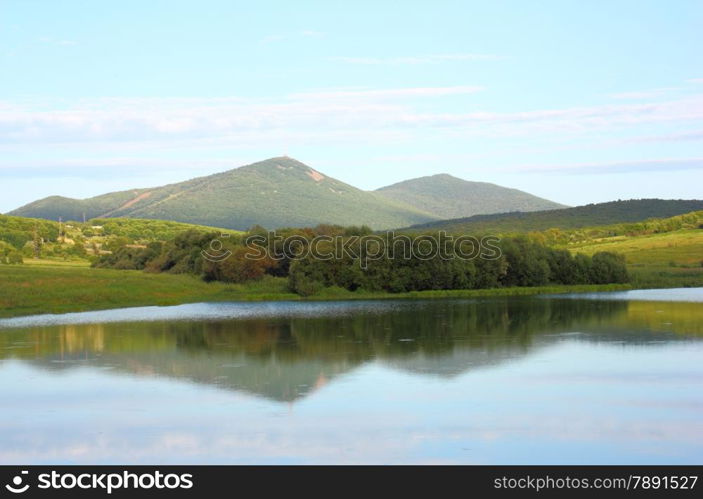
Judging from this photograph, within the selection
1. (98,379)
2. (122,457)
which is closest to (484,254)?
(98,379)

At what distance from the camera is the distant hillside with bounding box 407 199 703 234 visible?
12044cm

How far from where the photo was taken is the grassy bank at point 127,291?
43.8m

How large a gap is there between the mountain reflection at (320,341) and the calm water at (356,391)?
100 mm

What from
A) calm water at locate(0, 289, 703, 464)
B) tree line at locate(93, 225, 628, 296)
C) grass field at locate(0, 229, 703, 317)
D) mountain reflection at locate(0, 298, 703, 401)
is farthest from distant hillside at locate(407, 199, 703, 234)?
calm water at locate(0, 289, 703, 464)

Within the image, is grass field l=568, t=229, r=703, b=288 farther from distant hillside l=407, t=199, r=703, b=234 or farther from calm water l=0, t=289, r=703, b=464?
distant hillside l=407, t=199, r=703, b=234

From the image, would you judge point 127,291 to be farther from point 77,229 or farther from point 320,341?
point 77,229

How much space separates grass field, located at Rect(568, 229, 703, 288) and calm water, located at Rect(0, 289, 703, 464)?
2655 cm

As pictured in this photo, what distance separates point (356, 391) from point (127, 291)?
3254 cm

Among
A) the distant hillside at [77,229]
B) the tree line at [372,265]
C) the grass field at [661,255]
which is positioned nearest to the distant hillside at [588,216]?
the grass field at [661,255]

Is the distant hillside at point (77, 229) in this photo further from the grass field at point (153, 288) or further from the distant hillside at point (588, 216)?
the distant hillside at point (588, 216)

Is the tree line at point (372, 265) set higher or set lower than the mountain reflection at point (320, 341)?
higher

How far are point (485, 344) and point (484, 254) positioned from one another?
28889mm

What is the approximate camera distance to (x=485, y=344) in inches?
1097

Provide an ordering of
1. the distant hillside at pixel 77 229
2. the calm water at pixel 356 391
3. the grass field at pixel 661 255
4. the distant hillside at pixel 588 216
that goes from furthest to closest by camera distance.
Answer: the distant hillside at pixel 588 216 → the distant hillside at pixel 77 229 → the grass field at pixel 661 255 → the calm water at pixel 356 391
